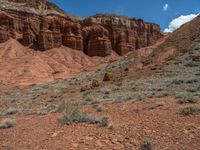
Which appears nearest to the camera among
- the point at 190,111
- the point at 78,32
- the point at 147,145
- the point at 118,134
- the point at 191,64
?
the point at 147,145

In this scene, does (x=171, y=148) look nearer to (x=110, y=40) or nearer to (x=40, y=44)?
(x=40, y=44)

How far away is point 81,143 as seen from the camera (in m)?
5.15

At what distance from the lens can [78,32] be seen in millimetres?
73688

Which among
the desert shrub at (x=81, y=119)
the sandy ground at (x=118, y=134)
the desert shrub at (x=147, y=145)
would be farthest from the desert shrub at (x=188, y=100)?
the desert shrub at (x=147, y=145)

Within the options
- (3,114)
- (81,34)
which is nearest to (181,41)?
(3,114)

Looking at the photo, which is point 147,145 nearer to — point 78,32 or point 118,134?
point 118,134

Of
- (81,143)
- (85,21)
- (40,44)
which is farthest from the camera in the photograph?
(85,21)

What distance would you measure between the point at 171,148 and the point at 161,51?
1884cm

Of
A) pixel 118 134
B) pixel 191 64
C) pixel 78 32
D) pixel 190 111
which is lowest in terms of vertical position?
pixel 118 134

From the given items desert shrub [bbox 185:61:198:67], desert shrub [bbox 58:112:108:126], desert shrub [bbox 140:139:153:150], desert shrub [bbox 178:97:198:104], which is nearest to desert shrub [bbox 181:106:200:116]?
desert shrub [bbox 178:97:198:104]

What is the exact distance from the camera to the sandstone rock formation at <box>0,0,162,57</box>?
6494 centimetres

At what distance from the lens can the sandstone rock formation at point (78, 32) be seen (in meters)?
64.9

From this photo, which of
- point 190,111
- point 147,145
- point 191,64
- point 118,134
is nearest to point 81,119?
point 118,134

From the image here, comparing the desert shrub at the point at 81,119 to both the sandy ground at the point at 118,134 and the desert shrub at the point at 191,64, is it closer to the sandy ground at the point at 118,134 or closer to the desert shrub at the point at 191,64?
the sandy ground at the point at 118,134
